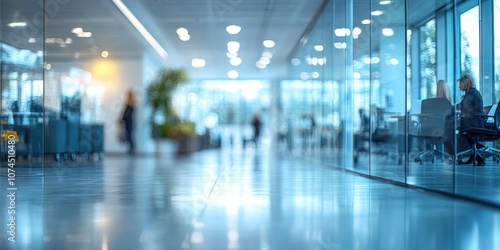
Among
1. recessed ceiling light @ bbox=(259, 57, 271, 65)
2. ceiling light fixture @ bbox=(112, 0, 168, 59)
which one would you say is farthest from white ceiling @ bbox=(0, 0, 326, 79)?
recessed ceiling light @ bbox=(259, 57, 271, 65)

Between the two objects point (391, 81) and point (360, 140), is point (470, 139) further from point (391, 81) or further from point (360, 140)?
point (360, 140)

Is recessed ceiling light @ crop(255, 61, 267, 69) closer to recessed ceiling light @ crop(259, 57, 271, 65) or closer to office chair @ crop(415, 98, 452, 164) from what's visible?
recessed ceiling light @ crop(259, 57, 271, 65)

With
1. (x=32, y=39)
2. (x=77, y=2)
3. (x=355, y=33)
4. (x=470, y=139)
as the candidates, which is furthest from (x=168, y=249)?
(x=77, y=2)

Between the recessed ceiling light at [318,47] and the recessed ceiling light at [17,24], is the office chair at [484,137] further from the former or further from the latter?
the recessed ceiling light at [17,24]

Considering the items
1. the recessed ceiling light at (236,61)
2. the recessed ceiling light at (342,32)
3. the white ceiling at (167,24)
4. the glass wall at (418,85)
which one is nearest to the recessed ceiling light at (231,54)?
the white ceiling at (167,24)

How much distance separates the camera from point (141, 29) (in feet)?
46.2

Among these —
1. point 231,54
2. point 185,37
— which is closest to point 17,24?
point 185,37

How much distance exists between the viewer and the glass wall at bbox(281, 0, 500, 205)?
5812mm

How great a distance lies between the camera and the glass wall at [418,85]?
5.81 m

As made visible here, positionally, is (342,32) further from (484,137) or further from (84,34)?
(84,34)

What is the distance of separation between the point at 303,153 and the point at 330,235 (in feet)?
41.0

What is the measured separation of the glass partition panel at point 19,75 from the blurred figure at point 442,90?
5550 mm

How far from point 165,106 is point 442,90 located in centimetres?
1390

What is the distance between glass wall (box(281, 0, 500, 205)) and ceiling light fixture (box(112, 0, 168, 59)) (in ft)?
15.7
